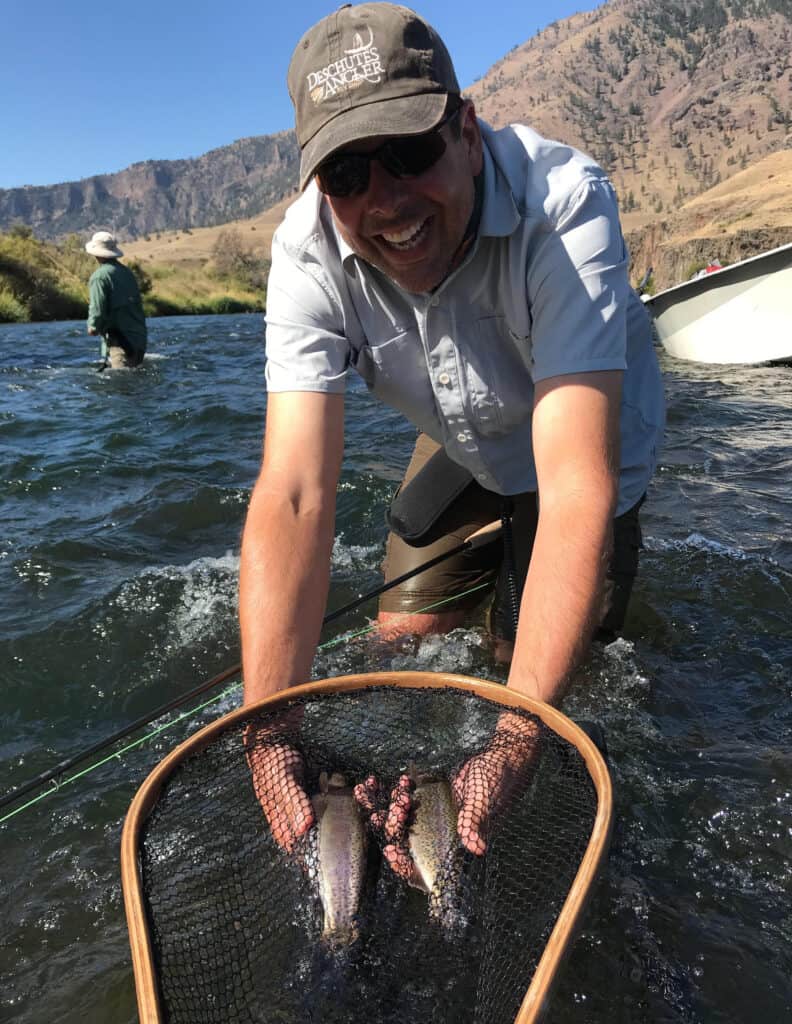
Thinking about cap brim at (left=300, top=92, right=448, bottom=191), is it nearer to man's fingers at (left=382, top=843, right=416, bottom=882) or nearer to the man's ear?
the man's ear

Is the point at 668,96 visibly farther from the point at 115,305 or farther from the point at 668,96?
the point at 115,305

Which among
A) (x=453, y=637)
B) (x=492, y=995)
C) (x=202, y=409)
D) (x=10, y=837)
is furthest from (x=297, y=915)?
(x=202, y=409)

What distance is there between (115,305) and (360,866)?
479 inches

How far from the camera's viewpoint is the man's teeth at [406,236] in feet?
6.46

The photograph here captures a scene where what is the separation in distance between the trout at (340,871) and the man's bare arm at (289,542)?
376 millimetres

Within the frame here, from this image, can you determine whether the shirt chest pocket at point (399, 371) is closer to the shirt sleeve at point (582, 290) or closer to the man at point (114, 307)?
the shirt sleeve at point (582, 290)

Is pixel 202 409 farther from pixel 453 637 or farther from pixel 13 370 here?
pixel 453 637

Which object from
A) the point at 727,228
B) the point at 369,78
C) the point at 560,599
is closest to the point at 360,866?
the point at 560,599

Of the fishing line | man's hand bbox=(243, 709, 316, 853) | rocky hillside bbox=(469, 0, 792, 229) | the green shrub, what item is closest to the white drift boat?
the fishing line

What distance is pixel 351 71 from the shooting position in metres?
1.80

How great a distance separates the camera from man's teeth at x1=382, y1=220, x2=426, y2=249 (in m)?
1.97

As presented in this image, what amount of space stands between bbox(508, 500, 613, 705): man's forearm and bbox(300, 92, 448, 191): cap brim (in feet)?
2.99

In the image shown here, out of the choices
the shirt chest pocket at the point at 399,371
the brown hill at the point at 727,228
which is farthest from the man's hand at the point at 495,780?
the brown hill at the point at 727,228

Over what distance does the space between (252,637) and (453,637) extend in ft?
5.83
